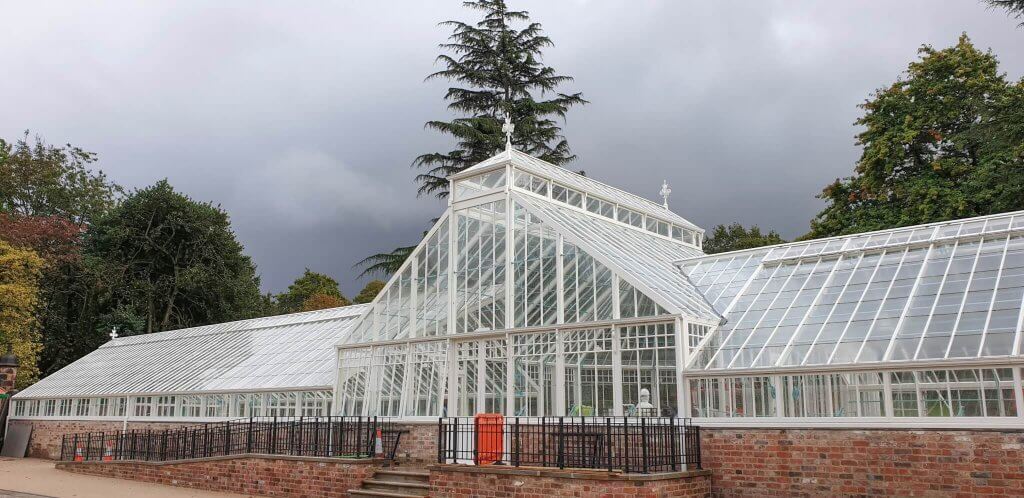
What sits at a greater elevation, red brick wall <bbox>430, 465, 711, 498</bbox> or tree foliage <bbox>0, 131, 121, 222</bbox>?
tree foliage <bbox>0, 131, 121, 222</bbox>

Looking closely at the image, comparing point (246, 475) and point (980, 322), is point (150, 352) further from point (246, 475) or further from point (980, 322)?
point (980, 322)

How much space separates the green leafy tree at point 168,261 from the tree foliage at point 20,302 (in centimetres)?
759

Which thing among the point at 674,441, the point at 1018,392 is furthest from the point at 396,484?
the point at 1018,392

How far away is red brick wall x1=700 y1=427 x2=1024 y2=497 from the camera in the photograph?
10992mm

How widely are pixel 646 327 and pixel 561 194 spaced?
19.6ft

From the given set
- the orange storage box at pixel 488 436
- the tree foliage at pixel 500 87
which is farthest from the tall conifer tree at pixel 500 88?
the orange storage box at pixel 488 436

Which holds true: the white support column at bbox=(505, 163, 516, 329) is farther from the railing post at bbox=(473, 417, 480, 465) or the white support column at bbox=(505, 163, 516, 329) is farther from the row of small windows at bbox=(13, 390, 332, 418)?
the row of small windows at bbox=(13, 390, 332, 418)

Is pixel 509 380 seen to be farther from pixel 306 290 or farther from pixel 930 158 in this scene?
pixel 306 290

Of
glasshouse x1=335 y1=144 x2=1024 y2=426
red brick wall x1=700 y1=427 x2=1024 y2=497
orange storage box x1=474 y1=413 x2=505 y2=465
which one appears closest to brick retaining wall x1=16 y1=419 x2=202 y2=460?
glasshouse x1=335 y1=144 x2=1024 y2=426

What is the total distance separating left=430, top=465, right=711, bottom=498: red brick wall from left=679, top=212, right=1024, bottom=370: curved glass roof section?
105 inches

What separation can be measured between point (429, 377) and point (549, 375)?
3.59 metres

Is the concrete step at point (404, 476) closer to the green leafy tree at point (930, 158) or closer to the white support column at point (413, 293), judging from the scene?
the white support column at point (413, 293)

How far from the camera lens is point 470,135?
3409cm

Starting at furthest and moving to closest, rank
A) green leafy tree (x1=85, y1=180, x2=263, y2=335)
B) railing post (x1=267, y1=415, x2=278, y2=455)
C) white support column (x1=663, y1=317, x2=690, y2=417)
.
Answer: green leafy tree (x1=85, y1=180, x2=263, y2=335)
railing post (x1=267, y1=415, x2=278, y2=455)
white support column (x1=663, y1=317, x2=690, y2=417)
